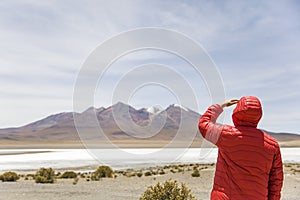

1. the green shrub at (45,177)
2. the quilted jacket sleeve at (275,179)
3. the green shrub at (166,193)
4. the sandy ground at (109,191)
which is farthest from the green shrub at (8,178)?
the quilted jacket sleeve at (275,179)

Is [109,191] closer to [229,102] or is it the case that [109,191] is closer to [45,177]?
[45,177]

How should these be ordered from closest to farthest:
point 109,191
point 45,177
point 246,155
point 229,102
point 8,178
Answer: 1. point 246,155
2. point 229,102
3. point 109,191
4. point 45,177
5. point 8,178

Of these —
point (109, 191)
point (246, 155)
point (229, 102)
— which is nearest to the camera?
point (246, 155)

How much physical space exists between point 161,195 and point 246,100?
491 cm

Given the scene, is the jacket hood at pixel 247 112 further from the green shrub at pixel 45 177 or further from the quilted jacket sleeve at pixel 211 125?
the green shrub at pixel 45 177

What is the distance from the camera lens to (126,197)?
38.1ft

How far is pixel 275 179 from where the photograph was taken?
2576 mm

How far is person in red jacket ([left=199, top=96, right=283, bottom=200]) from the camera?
2.48m

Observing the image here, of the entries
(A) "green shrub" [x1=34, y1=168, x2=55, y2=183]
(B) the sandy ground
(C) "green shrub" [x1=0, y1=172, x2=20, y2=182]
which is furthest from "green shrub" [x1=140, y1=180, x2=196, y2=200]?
(C) "green shrub" [x1=0, y1=172, x2=20, y2=182]

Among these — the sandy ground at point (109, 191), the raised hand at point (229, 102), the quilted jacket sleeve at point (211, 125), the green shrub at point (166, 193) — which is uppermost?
the raised hand at point (229, 102)

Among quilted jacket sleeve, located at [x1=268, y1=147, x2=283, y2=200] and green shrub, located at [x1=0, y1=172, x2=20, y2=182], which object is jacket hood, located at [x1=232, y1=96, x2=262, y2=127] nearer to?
quilted jacket sleeve, located at [x1=268, y1=147, x2=283, y2=200]

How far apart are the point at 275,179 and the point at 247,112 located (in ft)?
1.64

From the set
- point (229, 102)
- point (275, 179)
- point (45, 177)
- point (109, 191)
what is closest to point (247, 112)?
point (229, 102)

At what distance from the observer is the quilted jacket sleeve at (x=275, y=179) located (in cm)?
256
